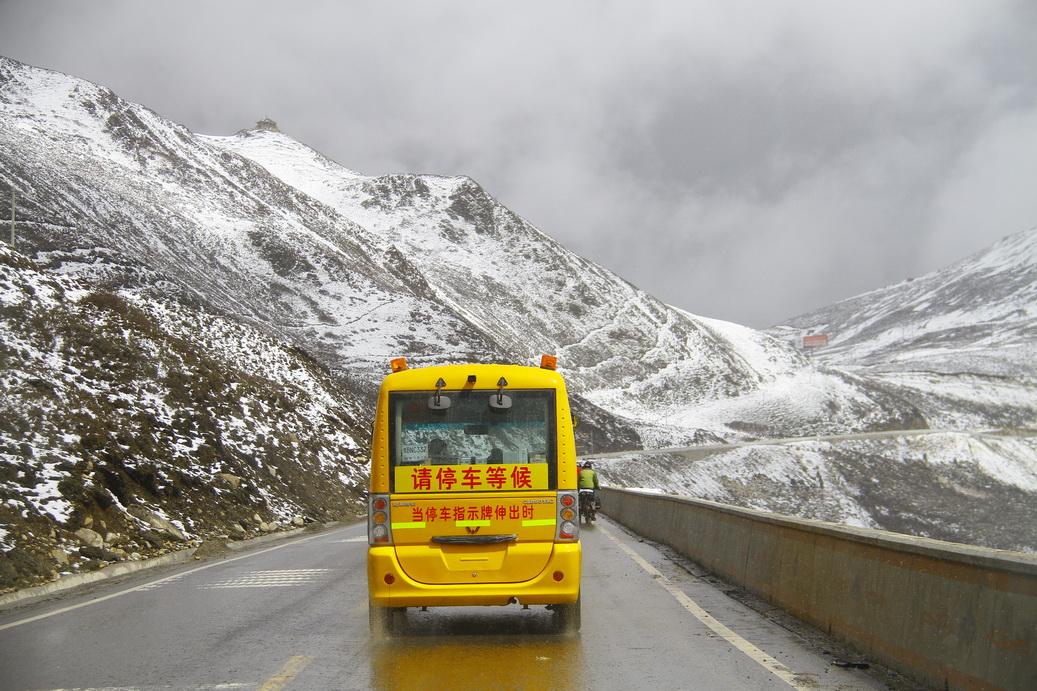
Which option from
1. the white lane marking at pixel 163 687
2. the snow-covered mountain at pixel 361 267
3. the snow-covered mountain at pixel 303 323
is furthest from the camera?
the snow-covered mountain at pixel 361 267

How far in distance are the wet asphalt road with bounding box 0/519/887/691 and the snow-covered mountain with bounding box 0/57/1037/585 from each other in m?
4.93

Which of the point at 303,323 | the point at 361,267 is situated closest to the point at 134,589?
the point at 303,323

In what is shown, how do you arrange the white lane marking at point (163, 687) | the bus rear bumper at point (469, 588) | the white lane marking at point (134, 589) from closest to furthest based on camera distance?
the white lane marking at point (163, 687)
the bus rear bumper at point (469, 588)
the white lane marking at point (134, 589)

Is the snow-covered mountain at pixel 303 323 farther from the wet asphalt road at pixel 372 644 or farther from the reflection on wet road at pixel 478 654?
the reflection on wet road at pixel 478 654

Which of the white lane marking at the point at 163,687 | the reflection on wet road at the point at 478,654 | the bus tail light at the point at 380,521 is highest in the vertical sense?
the bus tail light at the point at 380,521

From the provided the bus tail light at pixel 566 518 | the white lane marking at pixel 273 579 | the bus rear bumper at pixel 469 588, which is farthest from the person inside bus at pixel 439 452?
the white lane marking at pixel 273 579

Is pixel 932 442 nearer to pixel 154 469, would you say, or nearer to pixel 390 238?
pixel 390 238

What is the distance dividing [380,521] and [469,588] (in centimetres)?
96

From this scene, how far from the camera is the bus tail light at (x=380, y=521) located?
818 centimetres

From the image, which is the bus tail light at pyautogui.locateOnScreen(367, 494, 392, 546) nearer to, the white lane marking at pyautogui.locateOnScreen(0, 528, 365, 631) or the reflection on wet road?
the reflection on wet road

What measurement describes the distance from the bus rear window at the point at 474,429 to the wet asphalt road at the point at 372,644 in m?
1.49

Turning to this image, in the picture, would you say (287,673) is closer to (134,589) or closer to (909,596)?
(909,596)

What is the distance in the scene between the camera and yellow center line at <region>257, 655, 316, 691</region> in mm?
6434

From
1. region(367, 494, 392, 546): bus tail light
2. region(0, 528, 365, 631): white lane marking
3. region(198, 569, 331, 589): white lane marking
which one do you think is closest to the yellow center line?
region(367, 494, 392, 546): bus tail light
